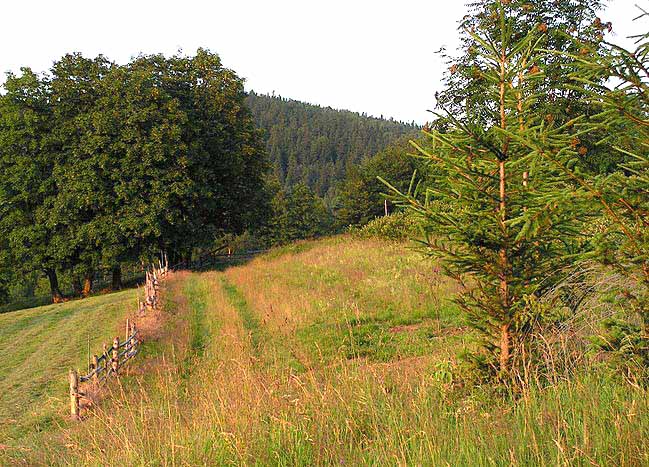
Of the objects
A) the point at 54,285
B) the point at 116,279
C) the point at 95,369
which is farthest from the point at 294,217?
the point at 95,369

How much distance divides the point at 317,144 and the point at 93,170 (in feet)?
462

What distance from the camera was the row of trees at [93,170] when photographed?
93.8 feet

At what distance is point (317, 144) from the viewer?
167m

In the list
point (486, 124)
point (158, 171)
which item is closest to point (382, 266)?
point (486, 124)

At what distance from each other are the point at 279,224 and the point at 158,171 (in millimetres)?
49488

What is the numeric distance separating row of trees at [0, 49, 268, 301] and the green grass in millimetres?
5204

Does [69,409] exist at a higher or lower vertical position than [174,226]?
lower

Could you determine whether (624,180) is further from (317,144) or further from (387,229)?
(317,144)

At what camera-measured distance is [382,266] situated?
A: 58.6ft

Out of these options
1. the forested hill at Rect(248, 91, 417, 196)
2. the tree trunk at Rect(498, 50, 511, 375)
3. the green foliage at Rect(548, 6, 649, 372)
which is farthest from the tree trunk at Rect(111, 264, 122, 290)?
the forested hill at Rect(248, 91, 417, 196)

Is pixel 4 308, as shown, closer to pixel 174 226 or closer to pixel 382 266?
pixel 174 226

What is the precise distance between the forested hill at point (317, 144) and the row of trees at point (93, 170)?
10321 centimetres

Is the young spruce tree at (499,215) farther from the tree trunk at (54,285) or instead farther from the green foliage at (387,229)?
the tree trunk at (54,285)

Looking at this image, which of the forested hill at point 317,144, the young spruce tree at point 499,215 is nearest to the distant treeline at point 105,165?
the young spruce tree at point 499,215
